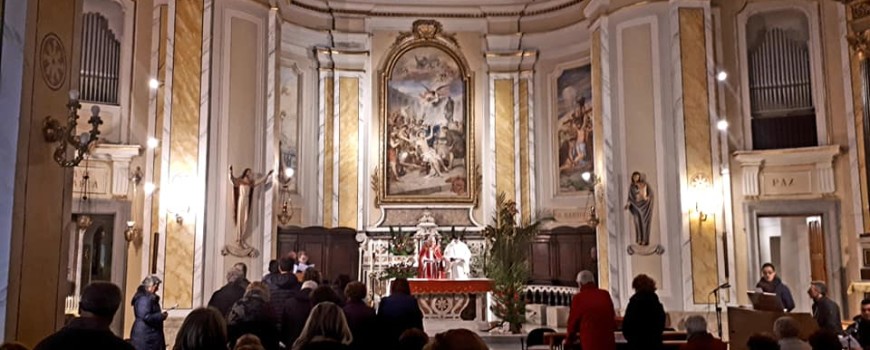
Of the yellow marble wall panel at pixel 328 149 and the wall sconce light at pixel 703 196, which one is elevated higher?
the yellow marble wall panel at pixel 328 149

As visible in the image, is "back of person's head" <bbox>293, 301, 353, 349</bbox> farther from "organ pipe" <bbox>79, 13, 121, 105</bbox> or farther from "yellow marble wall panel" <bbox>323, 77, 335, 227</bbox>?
"yellow marble wall panel" <bbox>323, 77, 335, 227</bbox>

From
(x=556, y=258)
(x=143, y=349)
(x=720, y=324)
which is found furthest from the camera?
(x=556, y=258)

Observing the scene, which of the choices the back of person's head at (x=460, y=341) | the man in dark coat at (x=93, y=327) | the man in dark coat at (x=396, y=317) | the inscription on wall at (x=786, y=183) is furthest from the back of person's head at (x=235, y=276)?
the inscription on wall at (x=786, y=183)

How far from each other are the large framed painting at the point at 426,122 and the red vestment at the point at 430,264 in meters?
3.22

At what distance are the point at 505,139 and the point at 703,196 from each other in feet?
18.0

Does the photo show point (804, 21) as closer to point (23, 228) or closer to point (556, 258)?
point (556, 258)

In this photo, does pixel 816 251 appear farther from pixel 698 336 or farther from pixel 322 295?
pixel 322 295

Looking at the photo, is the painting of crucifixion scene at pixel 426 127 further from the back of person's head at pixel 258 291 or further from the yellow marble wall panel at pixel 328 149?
the back of person's head at pixel 258 291

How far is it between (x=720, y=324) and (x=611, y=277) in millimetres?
2204

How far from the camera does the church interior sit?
12805 mm

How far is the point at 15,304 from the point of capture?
17.6ft

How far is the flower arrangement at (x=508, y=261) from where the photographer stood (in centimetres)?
1295

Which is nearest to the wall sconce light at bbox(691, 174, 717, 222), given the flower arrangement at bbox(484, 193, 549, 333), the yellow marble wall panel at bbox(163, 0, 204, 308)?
the flower arrangement at bbox(484, 193, 549, 333)

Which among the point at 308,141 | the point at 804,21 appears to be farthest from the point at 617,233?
the point at 308,141
